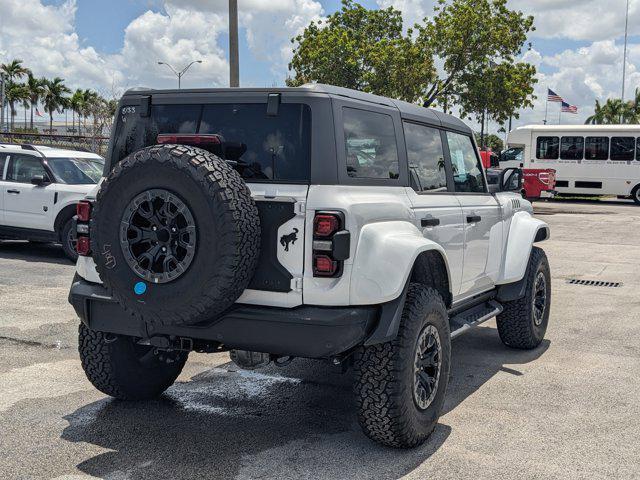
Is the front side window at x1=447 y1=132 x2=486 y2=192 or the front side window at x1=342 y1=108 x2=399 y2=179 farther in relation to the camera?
the front side window at x1=447 y1=132 x2=486 y2=192

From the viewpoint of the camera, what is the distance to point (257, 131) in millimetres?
4074

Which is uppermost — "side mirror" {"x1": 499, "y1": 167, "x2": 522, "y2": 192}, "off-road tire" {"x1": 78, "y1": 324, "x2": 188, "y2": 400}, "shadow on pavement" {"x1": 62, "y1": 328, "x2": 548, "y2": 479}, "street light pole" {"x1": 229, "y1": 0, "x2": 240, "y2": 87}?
"street light pole" {"x1": 229, "y1": 0, "x2": 240, "y2": 87}

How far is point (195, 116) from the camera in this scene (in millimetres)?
4305

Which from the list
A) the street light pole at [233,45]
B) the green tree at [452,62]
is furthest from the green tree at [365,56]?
the street light pole at [233,45]

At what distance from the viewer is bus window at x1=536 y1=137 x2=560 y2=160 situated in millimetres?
29719

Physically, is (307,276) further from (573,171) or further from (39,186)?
(573,171)

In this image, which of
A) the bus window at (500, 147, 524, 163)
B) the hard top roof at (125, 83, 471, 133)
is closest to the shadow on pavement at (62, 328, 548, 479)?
the hard top roof at (125, 83, 471, 133)

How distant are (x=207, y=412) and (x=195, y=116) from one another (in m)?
1.87

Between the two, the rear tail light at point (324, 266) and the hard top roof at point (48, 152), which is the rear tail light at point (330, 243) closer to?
the rear tail light at point (324, 266)

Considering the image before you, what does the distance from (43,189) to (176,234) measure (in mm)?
8433

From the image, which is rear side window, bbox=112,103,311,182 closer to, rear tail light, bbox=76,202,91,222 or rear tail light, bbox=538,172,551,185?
rear tail light, bbox=76,202,91,222

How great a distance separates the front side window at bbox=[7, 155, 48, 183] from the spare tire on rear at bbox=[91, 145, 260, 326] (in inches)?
334

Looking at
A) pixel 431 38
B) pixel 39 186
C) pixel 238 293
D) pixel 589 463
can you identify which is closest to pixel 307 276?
pixel 238 293

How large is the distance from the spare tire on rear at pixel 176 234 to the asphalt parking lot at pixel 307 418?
2.78 ft
